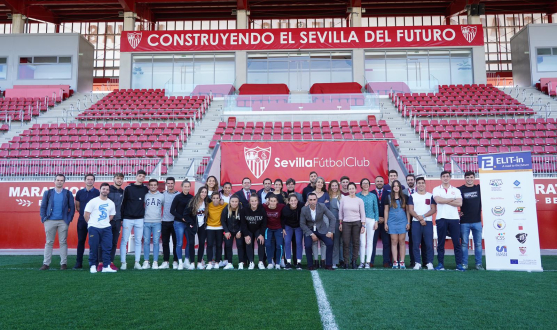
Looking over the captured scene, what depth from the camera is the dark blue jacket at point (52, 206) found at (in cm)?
827

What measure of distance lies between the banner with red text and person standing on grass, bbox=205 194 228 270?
62.9ft

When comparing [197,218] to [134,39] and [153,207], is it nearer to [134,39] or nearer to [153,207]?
[153,207]

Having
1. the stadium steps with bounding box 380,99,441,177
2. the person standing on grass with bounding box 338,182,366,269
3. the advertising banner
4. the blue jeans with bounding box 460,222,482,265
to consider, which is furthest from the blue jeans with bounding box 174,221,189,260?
the stadium steps with bounding box 380,99,441,177

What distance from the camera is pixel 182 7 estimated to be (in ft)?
97.8

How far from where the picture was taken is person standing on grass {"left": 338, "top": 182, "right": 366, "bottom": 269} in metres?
8.10

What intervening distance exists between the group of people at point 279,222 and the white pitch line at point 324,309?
2.01 m

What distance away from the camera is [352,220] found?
808cm

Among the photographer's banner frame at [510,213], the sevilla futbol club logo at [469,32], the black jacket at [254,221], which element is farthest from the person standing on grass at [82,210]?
the sevilla futbol club logo at [469,32]

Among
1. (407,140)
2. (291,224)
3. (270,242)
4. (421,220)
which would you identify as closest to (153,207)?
(270,242)

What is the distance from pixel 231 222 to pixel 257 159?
5.75m

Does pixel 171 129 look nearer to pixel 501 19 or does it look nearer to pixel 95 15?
pixel 95 15

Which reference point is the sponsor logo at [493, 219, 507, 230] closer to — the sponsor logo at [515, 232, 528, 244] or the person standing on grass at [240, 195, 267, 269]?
the sponsor logo at [515, 232, 528, 244]

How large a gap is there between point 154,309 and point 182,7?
93.8 ft

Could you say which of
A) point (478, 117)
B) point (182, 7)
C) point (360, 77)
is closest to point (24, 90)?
point (182, 7)
